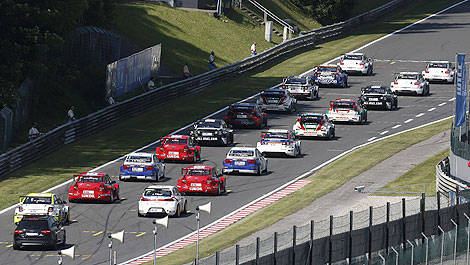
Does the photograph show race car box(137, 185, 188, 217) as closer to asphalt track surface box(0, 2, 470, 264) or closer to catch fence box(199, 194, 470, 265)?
asphalt track surface box(0, 2, 470, 264)

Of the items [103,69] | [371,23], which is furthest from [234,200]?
[371,23]

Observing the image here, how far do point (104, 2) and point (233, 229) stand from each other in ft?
128

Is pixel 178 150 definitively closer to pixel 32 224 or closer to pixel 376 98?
pixel 32 224

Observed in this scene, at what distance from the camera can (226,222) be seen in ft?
133

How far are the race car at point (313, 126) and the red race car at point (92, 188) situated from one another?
57.1ft

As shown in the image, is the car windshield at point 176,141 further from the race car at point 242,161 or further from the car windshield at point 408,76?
the car windshield at point 408,76

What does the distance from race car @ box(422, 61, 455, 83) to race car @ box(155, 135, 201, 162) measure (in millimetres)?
29572

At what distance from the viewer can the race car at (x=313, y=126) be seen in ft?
190

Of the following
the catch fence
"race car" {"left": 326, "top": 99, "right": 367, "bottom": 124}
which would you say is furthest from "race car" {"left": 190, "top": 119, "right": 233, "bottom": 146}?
the catch fence

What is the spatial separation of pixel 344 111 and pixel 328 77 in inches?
504

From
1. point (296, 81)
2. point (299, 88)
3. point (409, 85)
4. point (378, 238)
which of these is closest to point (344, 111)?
point (299, 88)

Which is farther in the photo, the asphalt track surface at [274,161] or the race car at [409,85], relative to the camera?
the race car at [409,85]

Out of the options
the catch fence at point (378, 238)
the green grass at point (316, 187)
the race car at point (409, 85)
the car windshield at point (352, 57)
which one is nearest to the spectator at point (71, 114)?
the green grass at point (316, 187)

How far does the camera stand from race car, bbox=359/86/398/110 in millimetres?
67125
